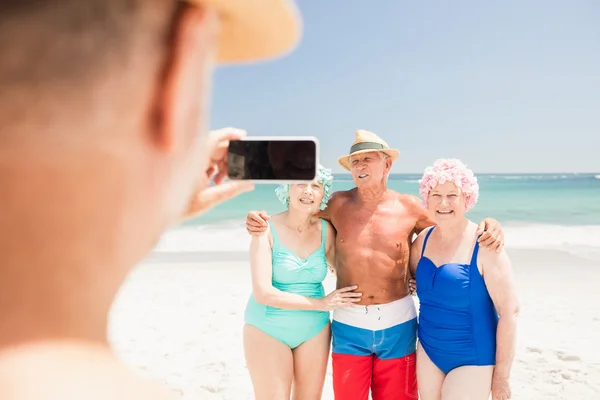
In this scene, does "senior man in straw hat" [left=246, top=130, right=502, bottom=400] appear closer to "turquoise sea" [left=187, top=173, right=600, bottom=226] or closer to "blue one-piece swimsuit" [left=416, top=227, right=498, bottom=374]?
"blue one-piece swimsuit" [left=416, top=227, right=498, bottom=374]

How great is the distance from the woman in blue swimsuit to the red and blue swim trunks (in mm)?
210

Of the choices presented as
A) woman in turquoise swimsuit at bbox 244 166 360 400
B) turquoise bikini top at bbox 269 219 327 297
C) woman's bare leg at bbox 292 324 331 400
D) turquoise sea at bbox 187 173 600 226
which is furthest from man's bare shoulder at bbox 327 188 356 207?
turquoise sea at bbox 187 173 600 226

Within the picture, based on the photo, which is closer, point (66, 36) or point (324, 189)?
point (66, 36)

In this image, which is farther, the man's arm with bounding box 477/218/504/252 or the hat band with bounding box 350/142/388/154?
the hat band with bounding box 350/142/388/154

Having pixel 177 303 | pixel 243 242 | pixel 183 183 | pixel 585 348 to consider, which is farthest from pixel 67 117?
pixel 243 242

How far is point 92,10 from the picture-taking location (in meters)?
0.57

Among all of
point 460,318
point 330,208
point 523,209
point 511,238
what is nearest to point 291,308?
point 330,208

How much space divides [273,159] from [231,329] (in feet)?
19.5

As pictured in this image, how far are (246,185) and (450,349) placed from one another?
2.47 meters

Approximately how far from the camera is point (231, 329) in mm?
6945

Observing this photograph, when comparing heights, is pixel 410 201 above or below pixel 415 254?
above

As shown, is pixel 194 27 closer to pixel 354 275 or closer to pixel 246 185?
pixel 246 185

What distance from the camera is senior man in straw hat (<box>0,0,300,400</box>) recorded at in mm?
536

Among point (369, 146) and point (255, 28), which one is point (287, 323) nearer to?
point (369, 146)
